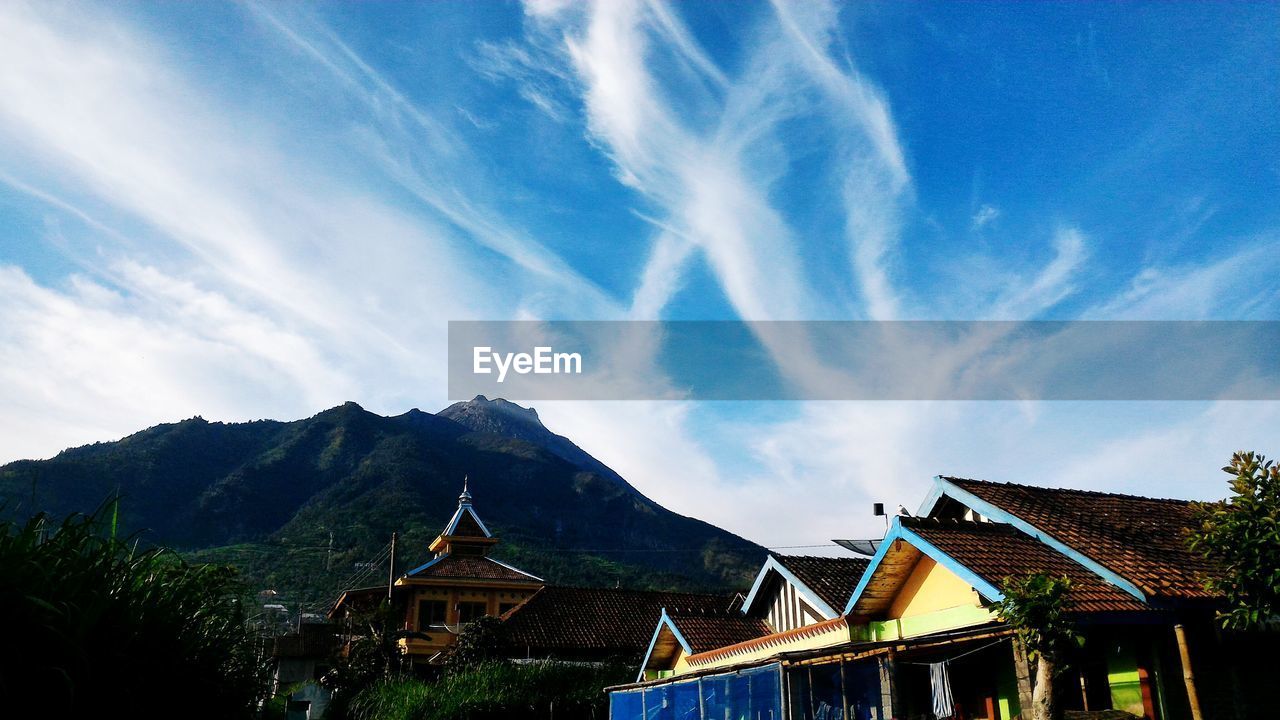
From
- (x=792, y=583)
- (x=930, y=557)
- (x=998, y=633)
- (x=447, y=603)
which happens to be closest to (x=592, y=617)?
(x=447, y=603)

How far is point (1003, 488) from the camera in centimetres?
1728

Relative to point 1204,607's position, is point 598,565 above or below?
above

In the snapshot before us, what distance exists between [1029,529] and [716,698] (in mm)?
6292

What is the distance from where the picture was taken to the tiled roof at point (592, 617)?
3403cm

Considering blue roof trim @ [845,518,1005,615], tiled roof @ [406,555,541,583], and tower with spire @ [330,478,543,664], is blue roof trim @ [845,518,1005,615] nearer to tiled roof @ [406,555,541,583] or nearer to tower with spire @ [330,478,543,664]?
tower with spire @ [330,478,543,664]

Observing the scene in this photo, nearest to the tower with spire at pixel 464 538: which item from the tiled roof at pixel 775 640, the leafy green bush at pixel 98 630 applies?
the tiled roof at pixel 775 640

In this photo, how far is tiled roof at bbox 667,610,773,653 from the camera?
22953mm

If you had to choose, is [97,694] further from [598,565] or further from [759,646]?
[598,565]

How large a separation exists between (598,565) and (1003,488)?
284 ft

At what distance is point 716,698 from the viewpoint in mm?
16328

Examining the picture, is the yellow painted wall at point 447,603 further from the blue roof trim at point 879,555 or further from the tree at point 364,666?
the blue roof trim at point 879,555

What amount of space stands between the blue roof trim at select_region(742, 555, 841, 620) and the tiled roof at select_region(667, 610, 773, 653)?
1.80 feet

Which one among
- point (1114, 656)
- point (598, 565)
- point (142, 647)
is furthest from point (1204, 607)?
point (598, 565)

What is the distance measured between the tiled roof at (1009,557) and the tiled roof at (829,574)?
→ 4.42 metres
